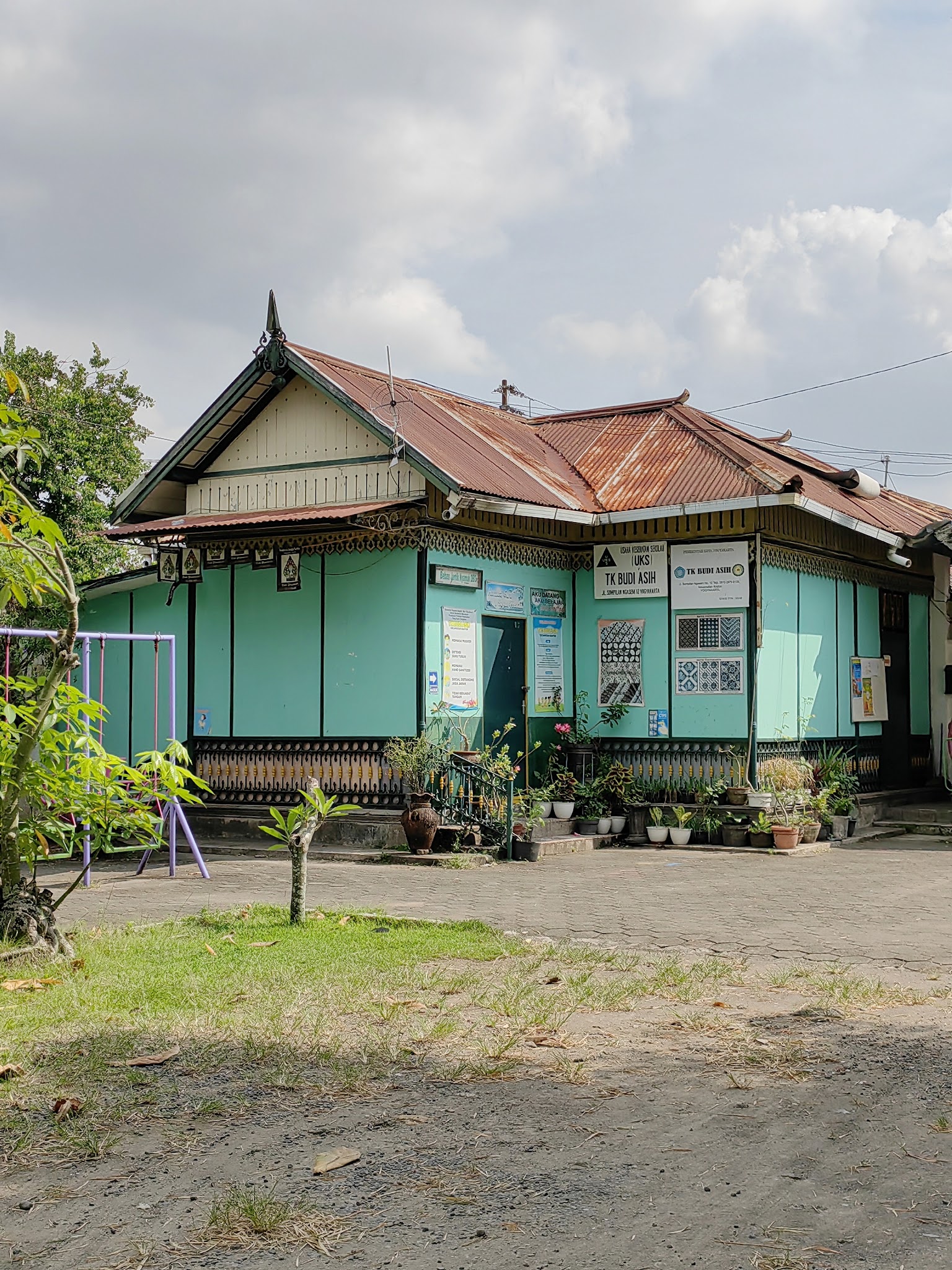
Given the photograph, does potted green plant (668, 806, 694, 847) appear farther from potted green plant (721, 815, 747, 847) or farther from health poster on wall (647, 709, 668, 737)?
health poster on wall (647, 709, 668, 737)

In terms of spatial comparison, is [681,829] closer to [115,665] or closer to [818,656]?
[818,656]

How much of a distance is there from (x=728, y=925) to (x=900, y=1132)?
15.3 ft

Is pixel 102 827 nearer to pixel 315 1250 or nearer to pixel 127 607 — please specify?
pixel 315 1250

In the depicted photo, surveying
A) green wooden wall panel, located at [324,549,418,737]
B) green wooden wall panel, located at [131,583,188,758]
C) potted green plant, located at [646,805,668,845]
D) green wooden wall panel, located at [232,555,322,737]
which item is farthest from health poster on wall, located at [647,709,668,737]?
green wooden wall panel, located at [131,583,188,758]

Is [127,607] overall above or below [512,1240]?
above

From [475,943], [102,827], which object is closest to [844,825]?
[475,943]

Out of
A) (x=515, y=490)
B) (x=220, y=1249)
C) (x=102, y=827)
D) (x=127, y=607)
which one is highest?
(x=515, y=490)

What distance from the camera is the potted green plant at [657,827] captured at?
49.9ft

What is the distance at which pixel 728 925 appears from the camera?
9.15 m

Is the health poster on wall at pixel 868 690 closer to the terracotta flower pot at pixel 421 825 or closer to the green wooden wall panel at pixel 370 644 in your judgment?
the green wooden wall panel at pixel 370 644

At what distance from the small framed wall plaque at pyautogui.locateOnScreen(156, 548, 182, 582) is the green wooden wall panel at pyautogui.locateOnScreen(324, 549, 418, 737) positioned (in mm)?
2247

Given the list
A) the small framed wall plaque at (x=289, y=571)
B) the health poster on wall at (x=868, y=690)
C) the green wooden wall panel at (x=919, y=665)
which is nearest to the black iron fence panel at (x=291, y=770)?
the small framed wall plaque at (x=289, y=571)

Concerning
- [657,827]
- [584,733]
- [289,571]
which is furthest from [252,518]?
[657,827]

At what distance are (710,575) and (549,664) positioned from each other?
7.61ft
